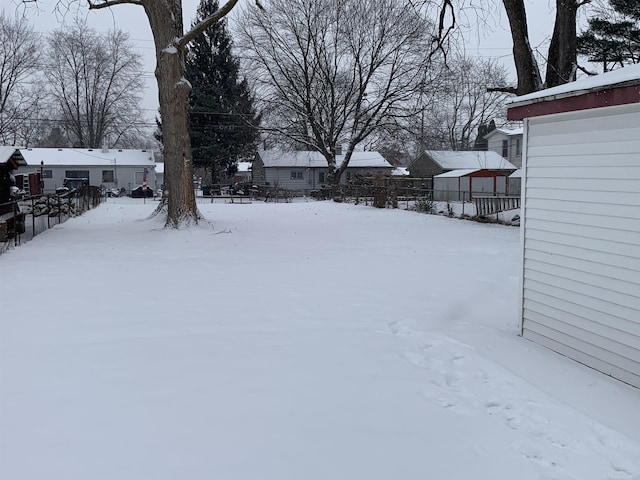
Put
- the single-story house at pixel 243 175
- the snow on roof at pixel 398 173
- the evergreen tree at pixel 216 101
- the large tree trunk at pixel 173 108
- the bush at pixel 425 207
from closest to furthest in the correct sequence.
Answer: the large tree trunk at pixel 173 108 → the bush at pixel 425 207 → the evergreen tree at pixel 216 101 → the snow on roof at pixel 398 173 → the single-story house at pixel 243 175

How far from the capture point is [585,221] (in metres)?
4.80

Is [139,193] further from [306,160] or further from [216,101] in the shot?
[306,160]

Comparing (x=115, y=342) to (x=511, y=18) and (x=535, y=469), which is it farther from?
(x=511, y=18)

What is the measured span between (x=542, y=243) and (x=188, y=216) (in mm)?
10023

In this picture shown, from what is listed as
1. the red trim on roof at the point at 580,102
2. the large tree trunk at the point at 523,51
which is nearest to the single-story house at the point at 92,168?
the large tree trunk at the point at 523,51

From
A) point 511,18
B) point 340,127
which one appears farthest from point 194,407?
point 340,127

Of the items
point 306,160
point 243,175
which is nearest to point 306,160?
point 306,160

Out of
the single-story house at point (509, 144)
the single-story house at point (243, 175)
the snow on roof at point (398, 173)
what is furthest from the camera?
the single-story house at point (243, 175)

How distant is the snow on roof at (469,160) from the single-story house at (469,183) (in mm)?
6757

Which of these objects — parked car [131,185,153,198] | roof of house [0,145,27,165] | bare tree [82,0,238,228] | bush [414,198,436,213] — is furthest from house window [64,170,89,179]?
bare tree [82,0,238,228]

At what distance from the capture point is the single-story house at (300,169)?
46.8 metres

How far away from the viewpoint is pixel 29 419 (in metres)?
3.43

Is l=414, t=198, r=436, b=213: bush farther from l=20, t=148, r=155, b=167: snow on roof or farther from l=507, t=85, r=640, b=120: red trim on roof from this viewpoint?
l=20, t=148, r=155, b=167: snow on roof

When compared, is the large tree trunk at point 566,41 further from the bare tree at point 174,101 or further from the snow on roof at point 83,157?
the snow on roof at point 83,157
